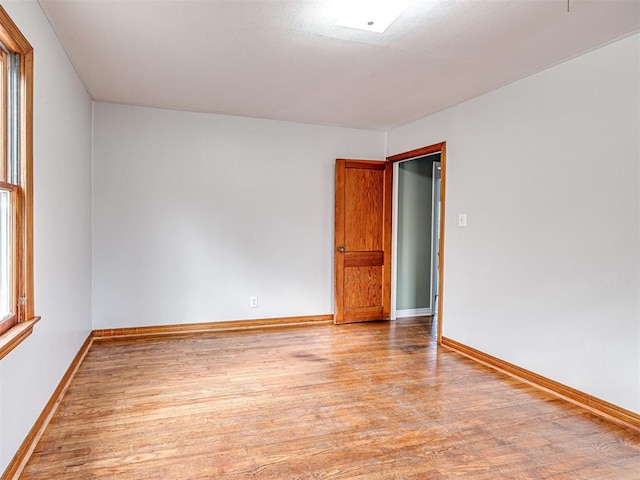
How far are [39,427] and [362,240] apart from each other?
11.9 feet

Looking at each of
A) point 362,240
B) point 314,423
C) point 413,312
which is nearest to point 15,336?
point 314,423

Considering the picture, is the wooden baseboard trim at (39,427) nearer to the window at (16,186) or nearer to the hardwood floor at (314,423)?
the hardwood floor at (314,423)

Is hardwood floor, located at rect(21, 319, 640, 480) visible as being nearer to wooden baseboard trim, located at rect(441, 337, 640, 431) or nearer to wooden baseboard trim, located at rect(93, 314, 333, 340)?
wooden baseboard trim, located at rect(441, 337, 640, 431)

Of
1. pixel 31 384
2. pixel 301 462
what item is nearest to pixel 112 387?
pixel 31 384

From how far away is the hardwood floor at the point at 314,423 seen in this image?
2062 mm

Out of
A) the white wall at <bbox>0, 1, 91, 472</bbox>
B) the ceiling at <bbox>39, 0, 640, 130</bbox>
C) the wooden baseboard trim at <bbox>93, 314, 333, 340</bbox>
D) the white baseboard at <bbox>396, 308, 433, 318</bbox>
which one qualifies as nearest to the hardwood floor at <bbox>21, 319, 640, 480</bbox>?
the white wall at <bbox>0, 1, 91, 472</bbox>

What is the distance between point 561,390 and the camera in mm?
2963

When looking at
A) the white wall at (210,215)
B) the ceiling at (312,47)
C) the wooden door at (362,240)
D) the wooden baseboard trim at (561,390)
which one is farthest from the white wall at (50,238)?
the wooden baseboard trim at (561,390)

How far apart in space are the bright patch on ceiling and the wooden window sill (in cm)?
225

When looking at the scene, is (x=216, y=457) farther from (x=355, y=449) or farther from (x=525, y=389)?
(x=525, y=389)

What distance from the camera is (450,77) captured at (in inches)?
131

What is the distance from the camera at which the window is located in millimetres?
1936

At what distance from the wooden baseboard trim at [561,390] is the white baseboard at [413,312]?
4.69 feet

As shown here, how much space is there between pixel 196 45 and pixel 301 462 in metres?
2.60
